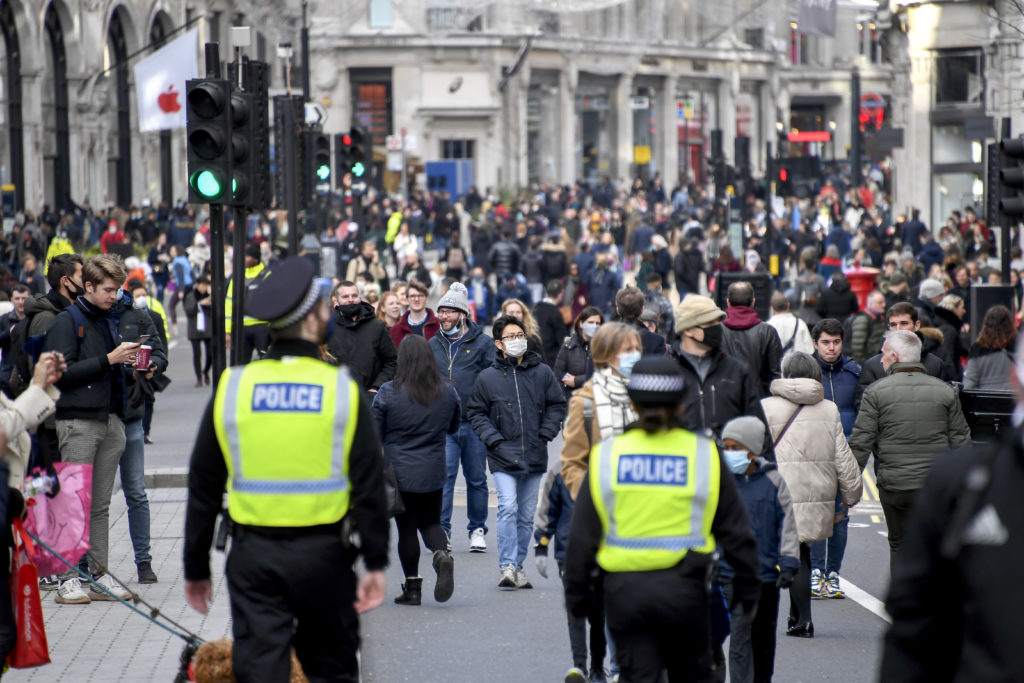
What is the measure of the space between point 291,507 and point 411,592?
176 inches

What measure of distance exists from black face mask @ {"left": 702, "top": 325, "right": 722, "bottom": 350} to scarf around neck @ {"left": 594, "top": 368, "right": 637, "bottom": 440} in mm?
595

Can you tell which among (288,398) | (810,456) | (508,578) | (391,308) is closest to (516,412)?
(508,578)

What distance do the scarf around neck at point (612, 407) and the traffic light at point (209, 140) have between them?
3247 mm

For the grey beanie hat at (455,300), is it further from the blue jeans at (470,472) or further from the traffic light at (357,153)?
the traffic light at (357,153)

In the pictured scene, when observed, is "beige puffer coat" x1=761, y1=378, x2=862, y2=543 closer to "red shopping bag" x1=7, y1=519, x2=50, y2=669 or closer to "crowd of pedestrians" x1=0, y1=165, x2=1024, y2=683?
"crowd of pedestrians" x1=0, y1=165, x2=1024, y2=683

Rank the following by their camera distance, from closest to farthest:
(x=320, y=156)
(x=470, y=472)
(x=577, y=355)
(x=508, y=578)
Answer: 1. (x=508, y=578)
2. (x=470, y=472)
3. (x=577, y=355)
4. (x=320, y=156)

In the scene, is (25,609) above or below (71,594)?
above

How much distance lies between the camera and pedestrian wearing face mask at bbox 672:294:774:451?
22.9 ft

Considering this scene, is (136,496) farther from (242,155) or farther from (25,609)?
(25,609)

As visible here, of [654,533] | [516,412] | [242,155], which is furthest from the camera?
[516,412]

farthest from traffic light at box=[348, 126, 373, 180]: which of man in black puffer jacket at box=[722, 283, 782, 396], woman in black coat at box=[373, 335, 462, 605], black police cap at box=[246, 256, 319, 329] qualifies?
black police cap at box=[246, 256, 319, 329]

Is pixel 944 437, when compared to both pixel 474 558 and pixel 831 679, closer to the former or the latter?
pixel 831 679

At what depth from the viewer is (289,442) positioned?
4.80 metres

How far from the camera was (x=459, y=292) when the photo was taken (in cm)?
1151
